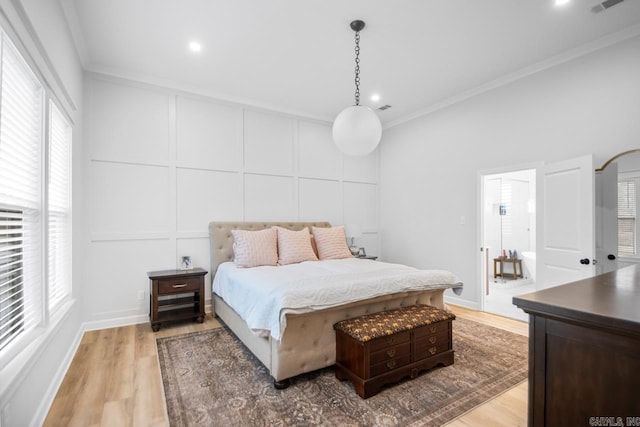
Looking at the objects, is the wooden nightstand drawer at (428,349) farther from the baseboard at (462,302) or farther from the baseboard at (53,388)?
the baseboard at (53,388)

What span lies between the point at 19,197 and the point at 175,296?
95.6 inches

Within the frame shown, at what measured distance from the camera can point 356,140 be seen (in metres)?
2.75

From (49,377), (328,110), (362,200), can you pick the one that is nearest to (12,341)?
(49,377)

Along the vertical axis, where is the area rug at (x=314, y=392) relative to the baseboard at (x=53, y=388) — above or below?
below

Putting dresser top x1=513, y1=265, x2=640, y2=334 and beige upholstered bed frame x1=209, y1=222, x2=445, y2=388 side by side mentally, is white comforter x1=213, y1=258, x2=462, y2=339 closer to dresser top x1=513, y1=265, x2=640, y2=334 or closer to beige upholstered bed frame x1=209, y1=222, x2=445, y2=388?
beige upholstered bed frame x1=209, y1=222, x2=445, y2=388

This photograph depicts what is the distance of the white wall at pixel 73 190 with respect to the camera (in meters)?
1.51

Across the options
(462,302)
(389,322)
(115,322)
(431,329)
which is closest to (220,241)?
(115,322)

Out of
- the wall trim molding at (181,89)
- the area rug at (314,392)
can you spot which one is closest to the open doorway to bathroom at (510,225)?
the area rug at (314,392)

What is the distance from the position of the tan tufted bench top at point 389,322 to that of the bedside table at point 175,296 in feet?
6.54

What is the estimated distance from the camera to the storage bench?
2.19 metres

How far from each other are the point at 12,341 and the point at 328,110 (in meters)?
4.43

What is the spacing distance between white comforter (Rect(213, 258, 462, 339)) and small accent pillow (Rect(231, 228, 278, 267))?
0.62ft

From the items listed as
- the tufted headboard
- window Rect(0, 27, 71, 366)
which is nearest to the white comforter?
the tufted headboard

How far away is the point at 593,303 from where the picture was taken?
104 cm
